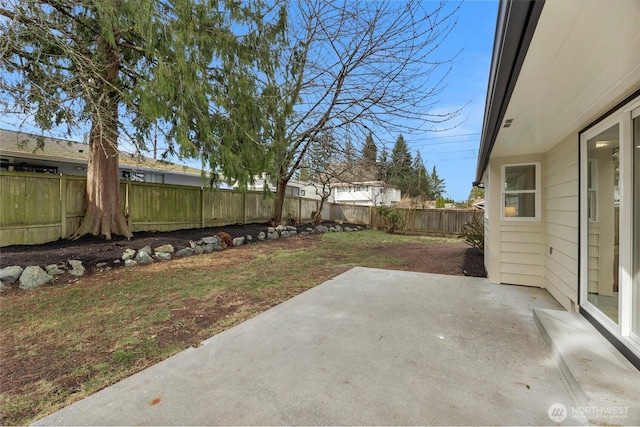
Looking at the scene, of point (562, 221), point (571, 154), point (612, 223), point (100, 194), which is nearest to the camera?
point (612, 223)

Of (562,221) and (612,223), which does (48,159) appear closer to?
(562,221)

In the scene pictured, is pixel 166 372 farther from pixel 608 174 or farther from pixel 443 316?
pixel 608 174

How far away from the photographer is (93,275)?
198 inches

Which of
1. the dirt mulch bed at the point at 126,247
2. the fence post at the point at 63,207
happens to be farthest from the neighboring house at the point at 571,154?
the fence post at the point at 63,207

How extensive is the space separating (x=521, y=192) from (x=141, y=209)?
8639 mm

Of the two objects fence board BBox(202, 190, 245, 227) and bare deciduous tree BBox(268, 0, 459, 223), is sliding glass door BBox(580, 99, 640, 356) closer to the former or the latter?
bare deciduous tree BBox(268, 0, 459, 223)

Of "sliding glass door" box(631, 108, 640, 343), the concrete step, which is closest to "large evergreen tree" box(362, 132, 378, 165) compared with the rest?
"sliding glass door" box(631, 108, 640, 343)

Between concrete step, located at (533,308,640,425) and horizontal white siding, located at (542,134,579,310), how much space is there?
85cm

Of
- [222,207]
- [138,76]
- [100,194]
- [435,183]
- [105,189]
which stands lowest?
[222,207]

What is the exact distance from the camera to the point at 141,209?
308 inches

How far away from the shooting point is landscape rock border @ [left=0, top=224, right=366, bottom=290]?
14.3 ft

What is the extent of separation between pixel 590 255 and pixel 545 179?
1812 mm
